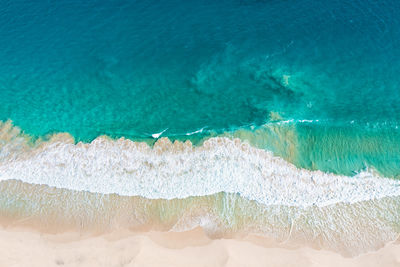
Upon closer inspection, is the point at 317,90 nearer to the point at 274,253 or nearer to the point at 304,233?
the point at 304,233

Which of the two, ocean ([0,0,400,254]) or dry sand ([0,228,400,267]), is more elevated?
ocean ([0,0,400,254])

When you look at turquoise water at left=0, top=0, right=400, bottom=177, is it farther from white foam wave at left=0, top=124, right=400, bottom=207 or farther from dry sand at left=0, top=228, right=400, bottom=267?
dry sand at left=0, top=228, right=400, bottom=267

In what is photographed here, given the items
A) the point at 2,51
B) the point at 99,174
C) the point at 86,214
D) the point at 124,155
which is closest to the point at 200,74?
the point at 124,155

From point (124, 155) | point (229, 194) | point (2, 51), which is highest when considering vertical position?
point (2, 51)

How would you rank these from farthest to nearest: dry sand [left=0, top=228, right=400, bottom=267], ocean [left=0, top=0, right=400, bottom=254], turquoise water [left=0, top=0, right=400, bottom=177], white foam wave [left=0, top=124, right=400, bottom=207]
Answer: turquoise water [left=0, top=0, right=400, bottom=177], white foam wave [left=0, top=124, right=400, bottom=207], ocean [left=0, top=0, right=400, bottom=254], dry sand [left=0, top=228, right=400, bottom=267]

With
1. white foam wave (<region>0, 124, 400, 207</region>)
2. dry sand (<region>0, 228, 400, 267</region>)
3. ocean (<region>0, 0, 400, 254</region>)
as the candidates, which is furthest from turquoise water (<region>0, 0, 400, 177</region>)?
dry sand (<region>0, 228, 400, 267</region>)

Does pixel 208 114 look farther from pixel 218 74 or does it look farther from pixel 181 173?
pixel 181 173

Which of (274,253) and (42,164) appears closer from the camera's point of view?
(274,253)
